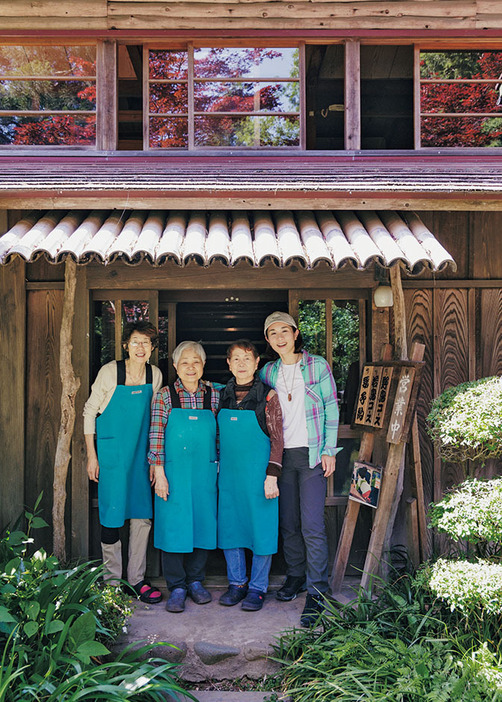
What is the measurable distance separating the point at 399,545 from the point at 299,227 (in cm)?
278

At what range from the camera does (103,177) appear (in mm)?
4691

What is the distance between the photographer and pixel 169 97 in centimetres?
579

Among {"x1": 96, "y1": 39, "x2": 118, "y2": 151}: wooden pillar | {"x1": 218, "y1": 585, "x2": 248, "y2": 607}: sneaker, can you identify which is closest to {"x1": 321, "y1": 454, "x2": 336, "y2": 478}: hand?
{"x1": 218, "y1": 585, "x2": 248, "y2": 607}: sneaker

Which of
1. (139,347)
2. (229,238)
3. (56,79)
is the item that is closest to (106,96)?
(56,79)

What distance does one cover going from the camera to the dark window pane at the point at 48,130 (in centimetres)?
575

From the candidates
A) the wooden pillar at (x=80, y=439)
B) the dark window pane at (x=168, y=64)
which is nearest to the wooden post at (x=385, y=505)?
the wooden pillar at (x=80, y=439)

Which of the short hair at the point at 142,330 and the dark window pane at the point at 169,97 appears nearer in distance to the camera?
the short hair at the point at 142,330

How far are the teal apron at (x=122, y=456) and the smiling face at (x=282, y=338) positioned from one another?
112 cm

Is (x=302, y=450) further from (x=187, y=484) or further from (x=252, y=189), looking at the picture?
(x=252, y=189)

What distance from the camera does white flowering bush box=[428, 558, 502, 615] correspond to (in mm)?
3576

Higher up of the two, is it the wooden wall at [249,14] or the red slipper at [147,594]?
the wooden wall at [249,14]

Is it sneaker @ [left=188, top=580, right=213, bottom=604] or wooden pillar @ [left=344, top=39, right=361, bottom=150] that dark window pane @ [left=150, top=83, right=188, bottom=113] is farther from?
sneaker @ [left=188, top=580, right=213, bottom=604]

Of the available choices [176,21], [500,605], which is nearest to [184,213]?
[176,21]

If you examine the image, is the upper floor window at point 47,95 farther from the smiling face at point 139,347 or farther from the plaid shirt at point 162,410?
the plaid shirt at point 162,410
